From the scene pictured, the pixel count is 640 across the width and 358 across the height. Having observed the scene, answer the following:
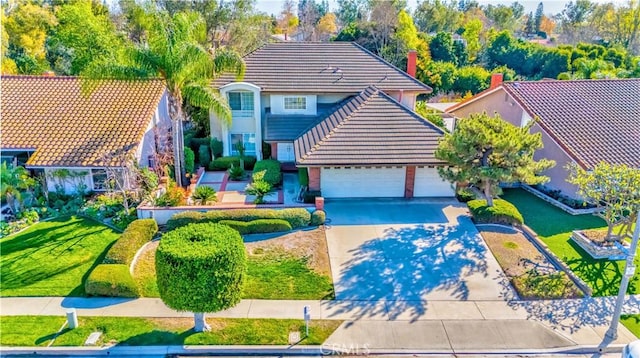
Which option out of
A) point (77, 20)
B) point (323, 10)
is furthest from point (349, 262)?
point (323, 10)

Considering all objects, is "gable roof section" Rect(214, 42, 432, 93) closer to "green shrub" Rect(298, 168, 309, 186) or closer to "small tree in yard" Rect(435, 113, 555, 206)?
"green shrub" Rect(298, 168, 309, 186)

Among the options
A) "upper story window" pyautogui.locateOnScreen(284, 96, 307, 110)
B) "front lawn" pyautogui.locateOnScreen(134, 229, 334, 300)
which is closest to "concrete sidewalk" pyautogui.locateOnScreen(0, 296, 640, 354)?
"front lawn" pyautogui.locateOnScreen(134, 229, 334, 300)

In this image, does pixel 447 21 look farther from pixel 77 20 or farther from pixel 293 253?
pixel 293 253

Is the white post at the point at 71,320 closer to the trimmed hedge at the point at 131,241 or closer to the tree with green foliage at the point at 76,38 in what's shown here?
the trimmed hedge at the point at 131,241

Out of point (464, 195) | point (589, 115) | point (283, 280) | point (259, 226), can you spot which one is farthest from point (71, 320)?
point (589, 115)

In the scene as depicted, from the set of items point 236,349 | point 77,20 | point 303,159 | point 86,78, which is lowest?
point 236,349

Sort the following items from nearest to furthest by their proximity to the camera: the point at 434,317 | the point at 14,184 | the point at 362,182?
the point at 434,317 → the point at 14,184 → the point at 362,182

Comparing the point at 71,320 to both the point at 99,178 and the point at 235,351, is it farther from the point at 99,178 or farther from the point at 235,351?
the point at 99,178
